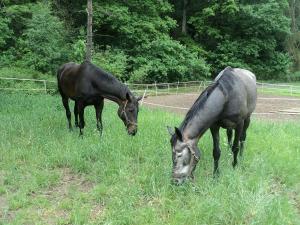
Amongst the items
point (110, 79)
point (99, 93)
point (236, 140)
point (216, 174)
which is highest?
point (110, 79)

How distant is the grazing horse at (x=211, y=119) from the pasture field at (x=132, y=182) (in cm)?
29

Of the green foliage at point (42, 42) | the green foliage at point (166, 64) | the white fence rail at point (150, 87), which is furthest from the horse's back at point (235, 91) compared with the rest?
the green foliage at point (166, 64)

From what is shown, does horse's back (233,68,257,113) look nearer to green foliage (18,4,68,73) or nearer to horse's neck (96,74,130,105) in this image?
horse's neck (96,74,130,105)

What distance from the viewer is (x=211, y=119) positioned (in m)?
5.68

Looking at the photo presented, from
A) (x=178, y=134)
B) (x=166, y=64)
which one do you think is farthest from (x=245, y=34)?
(x=178, y=134)

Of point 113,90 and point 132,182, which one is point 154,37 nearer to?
point 113,90

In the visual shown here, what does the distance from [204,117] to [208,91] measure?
0.51 m

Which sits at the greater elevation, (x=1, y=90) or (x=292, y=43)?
(x=292, y=43)

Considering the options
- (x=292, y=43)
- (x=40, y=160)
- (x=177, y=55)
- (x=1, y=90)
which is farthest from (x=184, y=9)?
(x=40, y=160)

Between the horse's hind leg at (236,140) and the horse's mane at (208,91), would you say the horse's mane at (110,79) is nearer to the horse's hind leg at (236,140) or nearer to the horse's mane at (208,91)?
the horse's mane at (208,91)

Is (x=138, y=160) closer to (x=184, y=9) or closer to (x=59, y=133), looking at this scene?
(x=59, y=133)

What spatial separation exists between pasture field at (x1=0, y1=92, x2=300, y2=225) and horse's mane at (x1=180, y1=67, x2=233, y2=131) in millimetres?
895

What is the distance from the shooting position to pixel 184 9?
3794cm

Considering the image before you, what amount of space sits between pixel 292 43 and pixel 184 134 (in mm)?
41905
